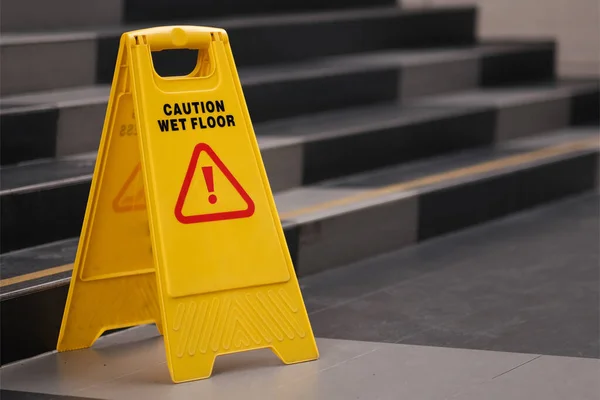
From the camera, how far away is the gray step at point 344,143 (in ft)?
10.4

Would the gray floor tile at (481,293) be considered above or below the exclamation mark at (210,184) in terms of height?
below

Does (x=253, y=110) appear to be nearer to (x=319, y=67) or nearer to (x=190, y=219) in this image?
(x=319, y=67)

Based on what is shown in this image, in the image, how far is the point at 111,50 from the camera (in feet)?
13.3

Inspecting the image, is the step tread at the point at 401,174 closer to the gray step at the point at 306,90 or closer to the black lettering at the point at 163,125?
the gray step at the point at 306,90

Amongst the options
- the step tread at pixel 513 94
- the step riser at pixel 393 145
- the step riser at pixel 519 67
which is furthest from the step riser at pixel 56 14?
the step riser at pixel 519 67

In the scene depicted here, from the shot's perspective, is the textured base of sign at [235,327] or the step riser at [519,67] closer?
the textured base of sign at [235,327]

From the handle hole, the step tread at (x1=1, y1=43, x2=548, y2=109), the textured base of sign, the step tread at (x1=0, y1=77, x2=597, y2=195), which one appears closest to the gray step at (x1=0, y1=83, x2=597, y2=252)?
the step tread at (x1=0, y1=77, x2=597, y2=195)

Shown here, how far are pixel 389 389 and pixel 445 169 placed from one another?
2.01 metres

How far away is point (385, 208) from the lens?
3.86 meters

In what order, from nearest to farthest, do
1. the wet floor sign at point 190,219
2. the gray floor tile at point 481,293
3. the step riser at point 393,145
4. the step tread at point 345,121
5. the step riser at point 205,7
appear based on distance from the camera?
the wet floor sign at point 190,219
the gray floor tile at point 481,293
the step tread at point 345,121
the step riser at point 393,145
the step riser at point 205,7

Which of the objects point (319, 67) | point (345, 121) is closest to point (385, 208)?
point (345, 121)

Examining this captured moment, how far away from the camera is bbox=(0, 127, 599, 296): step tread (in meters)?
2.99

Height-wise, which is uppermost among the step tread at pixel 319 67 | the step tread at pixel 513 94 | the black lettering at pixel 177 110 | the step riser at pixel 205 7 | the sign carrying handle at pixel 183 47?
the sign carrying handle at pixel 183 47

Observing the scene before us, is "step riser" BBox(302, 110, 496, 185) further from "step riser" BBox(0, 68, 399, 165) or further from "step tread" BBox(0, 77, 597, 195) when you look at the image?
"step riser" BBox(0, 68, 399, 165)
